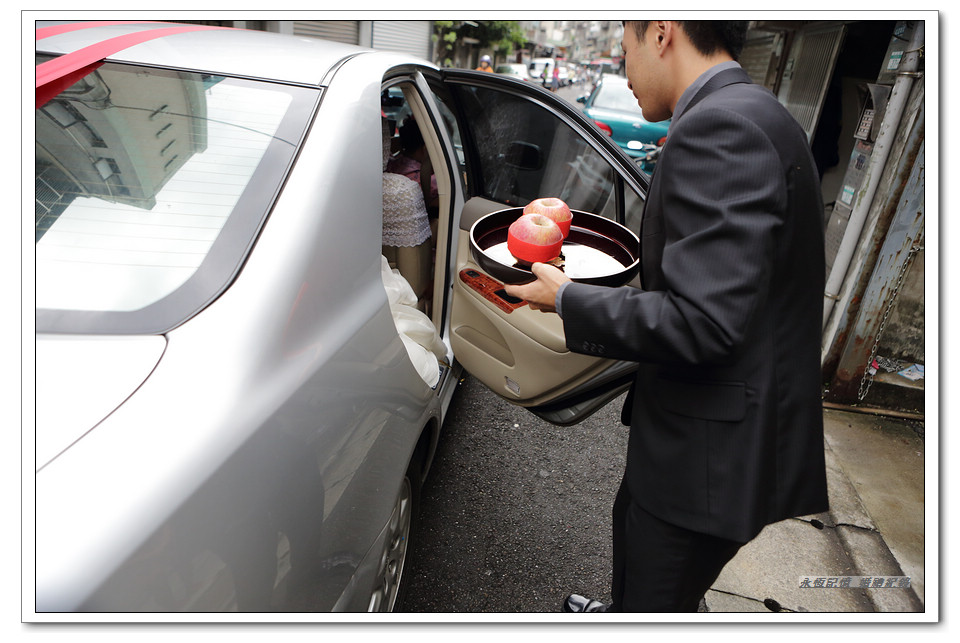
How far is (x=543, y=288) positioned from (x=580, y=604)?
1264mm

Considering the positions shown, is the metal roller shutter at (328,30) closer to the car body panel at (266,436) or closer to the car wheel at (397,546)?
the car wheel at (397,546)

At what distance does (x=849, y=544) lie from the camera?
247cm

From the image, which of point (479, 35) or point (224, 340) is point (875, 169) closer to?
point (224, 340)

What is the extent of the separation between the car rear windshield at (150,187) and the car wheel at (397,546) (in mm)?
867

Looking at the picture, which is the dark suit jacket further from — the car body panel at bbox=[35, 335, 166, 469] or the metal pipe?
the metal pipe

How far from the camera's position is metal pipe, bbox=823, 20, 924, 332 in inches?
111

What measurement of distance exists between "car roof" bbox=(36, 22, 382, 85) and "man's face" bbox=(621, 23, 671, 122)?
2.43 ft

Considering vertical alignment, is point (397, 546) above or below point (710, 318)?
below

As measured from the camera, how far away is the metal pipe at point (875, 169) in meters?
2.81

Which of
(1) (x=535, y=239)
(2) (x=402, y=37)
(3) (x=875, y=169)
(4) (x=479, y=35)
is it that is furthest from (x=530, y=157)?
(4) (x=479, y=35)

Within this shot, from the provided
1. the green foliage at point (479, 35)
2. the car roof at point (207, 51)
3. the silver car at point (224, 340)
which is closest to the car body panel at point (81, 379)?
the silver car at point (224, 340)

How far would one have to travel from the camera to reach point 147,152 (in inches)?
52.0
